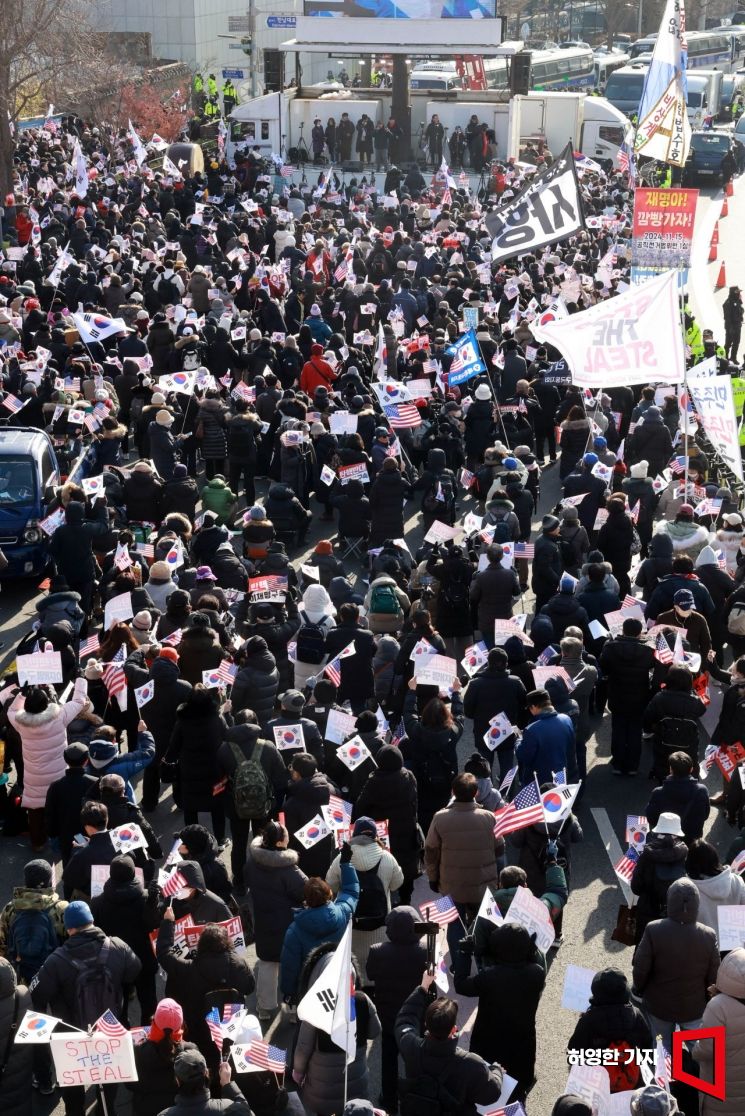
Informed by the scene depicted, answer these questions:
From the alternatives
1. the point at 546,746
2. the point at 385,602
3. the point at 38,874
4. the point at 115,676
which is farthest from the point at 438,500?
the point at 38,874

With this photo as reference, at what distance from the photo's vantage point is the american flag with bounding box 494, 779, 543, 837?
9211 millimetres

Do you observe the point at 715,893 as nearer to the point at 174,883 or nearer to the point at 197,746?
the point at 174,883

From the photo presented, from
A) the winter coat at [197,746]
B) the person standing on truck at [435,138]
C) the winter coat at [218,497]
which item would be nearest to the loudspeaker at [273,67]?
the person standing on truck at [435,138]

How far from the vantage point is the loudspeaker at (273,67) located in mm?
42844

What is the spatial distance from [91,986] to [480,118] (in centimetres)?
3746

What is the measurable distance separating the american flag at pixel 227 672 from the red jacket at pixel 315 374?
8.95 meters

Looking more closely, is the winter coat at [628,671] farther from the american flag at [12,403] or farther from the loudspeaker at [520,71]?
the loudspeaker at [520,71]

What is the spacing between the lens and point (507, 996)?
7.66 m

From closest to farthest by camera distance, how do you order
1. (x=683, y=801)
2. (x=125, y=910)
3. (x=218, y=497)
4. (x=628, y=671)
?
(x=125, y=910), (x=683, y=801), (x=628, y=671), (x=218, y=497)

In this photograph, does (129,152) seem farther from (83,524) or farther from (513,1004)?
(513,1004)

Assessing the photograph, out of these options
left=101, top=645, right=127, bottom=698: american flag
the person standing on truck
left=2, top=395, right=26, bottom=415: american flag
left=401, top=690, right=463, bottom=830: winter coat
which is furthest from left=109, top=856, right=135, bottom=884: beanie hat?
the person standing on truck

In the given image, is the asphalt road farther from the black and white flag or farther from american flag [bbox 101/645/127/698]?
the black and white flag

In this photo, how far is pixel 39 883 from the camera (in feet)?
27.9

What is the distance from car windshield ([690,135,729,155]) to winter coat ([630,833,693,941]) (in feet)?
140
